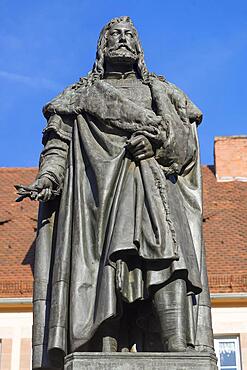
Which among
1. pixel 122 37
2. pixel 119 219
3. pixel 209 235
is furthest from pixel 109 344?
pixel 209 235

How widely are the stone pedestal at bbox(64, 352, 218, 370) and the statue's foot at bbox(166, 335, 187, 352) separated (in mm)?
220

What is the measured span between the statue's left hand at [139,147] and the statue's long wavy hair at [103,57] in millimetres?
830

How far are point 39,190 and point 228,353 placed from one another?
1565 centimetres

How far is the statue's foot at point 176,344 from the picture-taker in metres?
6.57

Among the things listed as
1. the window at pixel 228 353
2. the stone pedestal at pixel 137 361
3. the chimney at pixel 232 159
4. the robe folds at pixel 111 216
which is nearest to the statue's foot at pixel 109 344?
the robe folds at pixel 111 216

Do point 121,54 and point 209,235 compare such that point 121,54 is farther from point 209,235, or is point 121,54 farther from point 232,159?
point 232,159

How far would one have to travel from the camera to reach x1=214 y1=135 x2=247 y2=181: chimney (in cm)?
2864

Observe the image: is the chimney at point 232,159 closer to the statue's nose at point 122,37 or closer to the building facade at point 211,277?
the building facade at point 211,277

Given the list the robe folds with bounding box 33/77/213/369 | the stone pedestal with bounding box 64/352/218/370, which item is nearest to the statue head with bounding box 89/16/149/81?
the robe folds with bounding box 33/77/213/369

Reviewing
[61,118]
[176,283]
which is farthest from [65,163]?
[176,283]

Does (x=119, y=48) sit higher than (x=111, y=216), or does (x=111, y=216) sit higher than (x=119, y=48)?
(x=119, y=48)

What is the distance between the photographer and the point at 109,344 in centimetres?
669

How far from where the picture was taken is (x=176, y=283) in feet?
22.3

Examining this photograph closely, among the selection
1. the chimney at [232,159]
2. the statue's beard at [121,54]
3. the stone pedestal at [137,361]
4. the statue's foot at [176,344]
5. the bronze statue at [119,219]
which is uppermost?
the chimney at [232,159]
